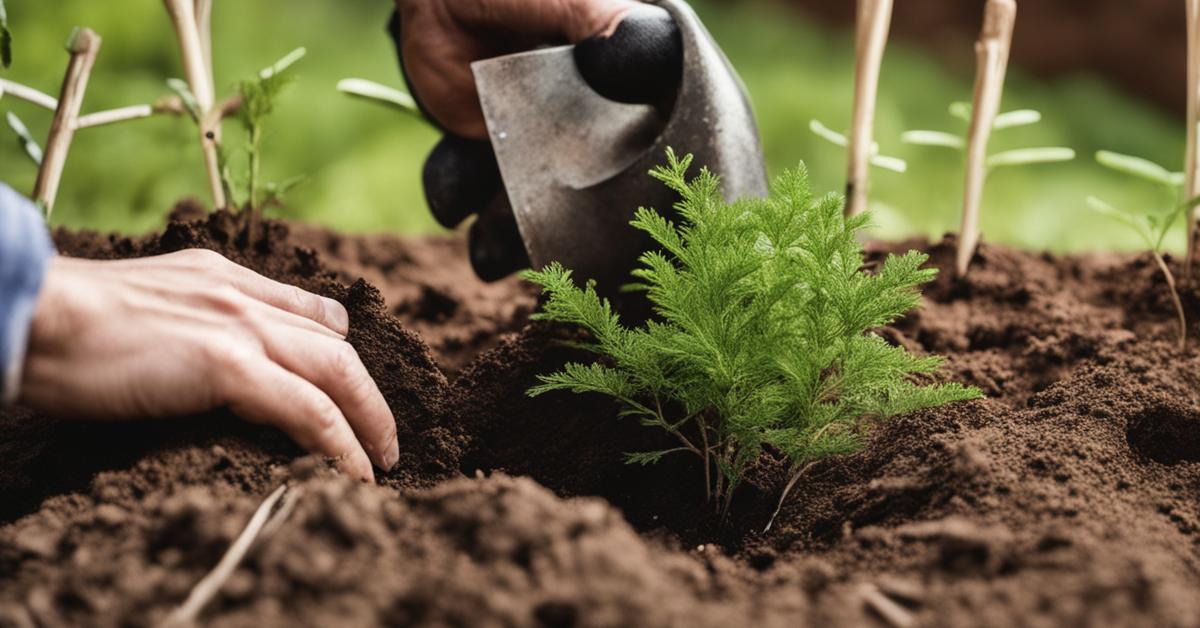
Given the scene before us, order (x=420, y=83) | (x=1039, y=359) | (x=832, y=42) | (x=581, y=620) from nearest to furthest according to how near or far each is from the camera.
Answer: (x=581, y=620), (x=1039, y=359), (x=420, y=83), (x=832, y=42)

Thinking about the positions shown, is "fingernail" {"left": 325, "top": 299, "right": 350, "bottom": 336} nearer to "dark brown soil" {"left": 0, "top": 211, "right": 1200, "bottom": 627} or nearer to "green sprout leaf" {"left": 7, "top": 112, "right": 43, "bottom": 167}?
"dark brown soil" {"left": 0, "top": 211, "right": 1200, "bottom": 627}

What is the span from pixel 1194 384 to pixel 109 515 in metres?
1.42

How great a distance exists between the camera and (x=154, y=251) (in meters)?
1.59

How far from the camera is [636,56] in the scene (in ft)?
5.06

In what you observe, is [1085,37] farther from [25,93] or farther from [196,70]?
[25,93]

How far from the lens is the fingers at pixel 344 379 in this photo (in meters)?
1.24

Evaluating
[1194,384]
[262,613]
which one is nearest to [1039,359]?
[1194,384]

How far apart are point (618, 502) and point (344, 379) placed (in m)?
0.40

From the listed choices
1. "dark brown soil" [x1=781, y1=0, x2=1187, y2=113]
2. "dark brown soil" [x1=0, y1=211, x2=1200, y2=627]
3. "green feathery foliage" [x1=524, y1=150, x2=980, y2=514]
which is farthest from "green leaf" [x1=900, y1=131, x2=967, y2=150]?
"dark brown soil" [x1=781, y1=0, x2=1187, y2=113]

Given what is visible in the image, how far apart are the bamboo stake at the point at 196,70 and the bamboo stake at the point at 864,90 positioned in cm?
104

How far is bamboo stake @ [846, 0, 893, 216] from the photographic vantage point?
167 centimetres

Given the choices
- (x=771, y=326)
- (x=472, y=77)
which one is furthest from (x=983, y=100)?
(x=472, y=77)

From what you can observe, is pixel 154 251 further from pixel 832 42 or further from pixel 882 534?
pixel 832 42

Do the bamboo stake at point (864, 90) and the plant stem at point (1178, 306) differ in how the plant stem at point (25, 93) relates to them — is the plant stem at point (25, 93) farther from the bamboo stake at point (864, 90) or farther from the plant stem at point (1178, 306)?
the plant stem at point (1178, 306)
